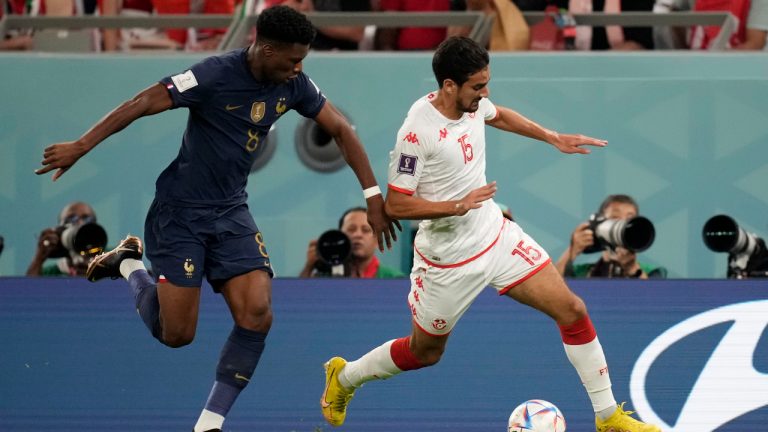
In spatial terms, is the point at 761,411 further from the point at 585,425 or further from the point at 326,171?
the point at 326,171

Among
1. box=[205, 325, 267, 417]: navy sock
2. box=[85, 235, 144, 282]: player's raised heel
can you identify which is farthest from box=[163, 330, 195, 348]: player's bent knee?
box=[85, 235, 144, 282]: player's raised heel

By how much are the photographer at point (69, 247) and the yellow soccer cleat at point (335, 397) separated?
4.90ft

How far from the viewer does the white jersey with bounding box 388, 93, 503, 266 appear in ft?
19.3

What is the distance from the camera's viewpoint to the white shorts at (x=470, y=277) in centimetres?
600

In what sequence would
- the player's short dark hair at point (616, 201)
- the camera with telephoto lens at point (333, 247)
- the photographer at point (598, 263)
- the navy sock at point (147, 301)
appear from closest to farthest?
the navy sock at point (147, 301)
the camera with telephoto lens at point (333, 247)
the photographer at point (598, 263)
the player's short dark hair at point (616, 201)

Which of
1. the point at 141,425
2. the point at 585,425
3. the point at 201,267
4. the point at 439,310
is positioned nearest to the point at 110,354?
the point at 141,425

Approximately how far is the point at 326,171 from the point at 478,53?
3.20 m

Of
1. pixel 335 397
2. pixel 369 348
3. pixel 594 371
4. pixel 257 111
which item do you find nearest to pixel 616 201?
pixel 369 348

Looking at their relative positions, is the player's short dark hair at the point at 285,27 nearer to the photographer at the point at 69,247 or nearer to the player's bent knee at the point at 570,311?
the player's bent knee at the point at 570,311

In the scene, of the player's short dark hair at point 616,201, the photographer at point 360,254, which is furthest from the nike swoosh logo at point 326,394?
the player's short dark hair at point 616,201

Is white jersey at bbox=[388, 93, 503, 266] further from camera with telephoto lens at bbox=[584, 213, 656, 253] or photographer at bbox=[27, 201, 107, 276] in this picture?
photographer at bbox=[27, 201, 107, 276]

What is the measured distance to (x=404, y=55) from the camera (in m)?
8.81

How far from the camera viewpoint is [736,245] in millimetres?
7016

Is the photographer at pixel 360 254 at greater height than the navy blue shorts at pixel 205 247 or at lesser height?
lesser
